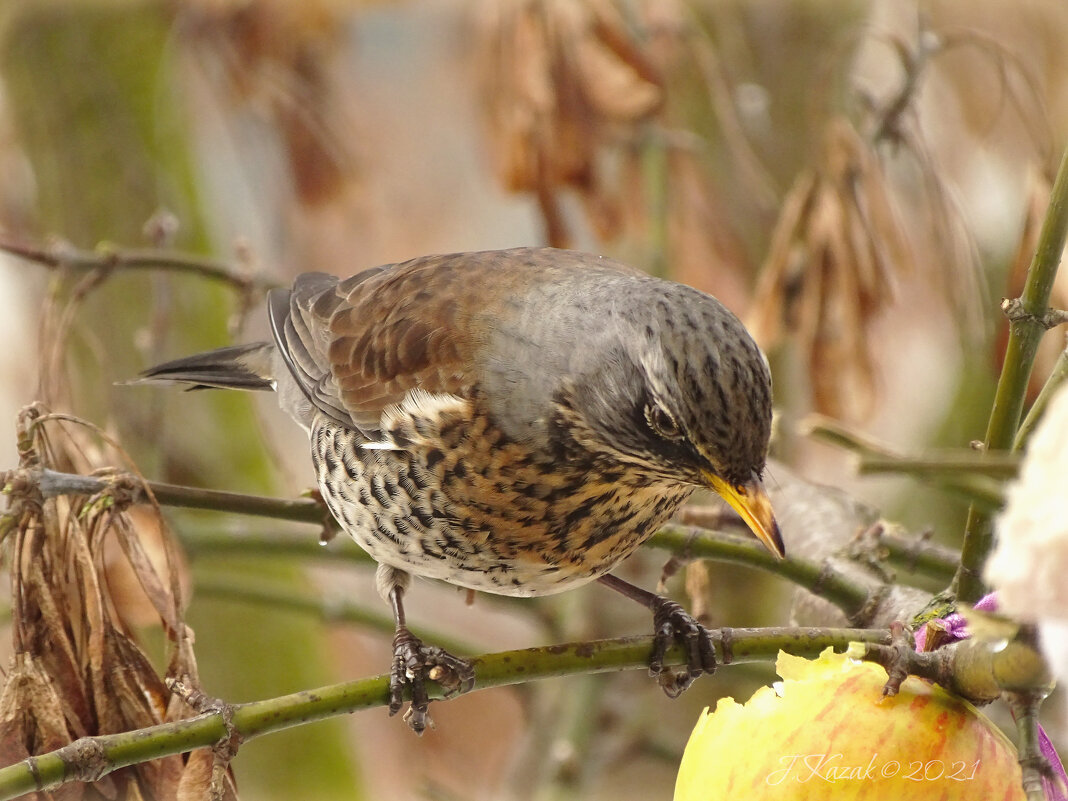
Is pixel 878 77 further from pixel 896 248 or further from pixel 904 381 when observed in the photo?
pixel 896 248

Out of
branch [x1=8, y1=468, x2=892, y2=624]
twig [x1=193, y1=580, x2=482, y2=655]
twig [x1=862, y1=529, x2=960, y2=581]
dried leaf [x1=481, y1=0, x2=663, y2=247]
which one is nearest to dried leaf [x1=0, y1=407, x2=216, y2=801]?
branch [x1=8, y1=468, x2=892, y2=624]

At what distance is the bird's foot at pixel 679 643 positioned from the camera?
1.44m

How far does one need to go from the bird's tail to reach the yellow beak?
115 cm

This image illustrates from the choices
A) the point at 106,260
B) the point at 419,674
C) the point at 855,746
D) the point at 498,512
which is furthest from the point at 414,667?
the point at 106,260

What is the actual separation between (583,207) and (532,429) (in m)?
1.11

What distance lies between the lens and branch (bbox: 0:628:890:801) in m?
1.14

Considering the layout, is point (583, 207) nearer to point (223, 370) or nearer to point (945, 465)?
point (223, 370)

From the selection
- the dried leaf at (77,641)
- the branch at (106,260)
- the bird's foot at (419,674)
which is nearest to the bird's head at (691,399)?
the bird's foot at (419,674)

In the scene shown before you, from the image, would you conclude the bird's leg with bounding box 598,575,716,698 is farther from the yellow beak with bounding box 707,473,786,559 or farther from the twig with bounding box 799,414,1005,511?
the twig with bounding box 799,414,1005,511

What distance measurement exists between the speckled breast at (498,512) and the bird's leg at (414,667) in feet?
0.39

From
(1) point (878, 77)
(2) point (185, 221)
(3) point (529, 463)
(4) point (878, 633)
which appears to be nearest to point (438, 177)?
(1) point (878, 77)

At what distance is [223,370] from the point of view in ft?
7.52

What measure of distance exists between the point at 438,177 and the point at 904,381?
317 centimetres

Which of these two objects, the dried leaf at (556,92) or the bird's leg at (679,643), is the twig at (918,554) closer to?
the bird's leg at (679,643)
